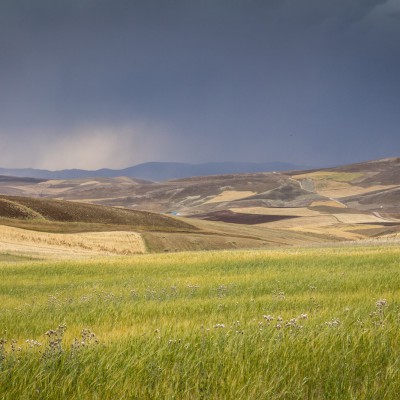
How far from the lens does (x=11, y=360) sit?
5133 millimetres

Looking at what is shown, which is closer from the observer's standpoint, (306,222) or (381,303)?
(381,303)

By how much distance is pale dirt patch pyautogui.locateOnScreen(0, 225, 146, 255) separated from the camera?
59.3 meters

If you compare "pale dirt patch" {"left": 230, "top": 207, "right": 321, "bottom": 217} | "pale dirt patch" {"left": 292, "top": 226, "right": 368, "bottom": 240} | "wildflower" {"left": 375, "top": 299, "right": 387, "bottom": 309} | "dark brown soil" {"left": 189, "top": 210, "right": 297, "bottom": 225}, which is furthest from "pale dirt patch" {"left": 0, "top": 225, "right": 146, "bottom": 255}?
"pale dirt patch" {"left": 230, "top": 207, "right": 321, "bottom": 217}

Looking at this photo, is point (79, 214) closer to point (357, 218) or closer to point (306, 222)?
point (306, 222)

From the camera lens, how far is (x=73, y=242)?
63.2 m

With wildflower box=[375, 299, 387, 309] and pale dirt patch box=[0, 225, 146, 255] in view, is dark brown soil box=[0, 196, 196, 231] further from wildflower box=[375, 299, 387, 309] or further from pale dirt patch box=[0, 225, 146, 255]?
wildflower box=[375, 299, 387, 309]

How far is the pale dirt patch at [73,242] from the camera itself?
59.3 metres

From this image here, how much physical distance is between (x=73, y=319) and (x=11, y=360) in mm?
4925

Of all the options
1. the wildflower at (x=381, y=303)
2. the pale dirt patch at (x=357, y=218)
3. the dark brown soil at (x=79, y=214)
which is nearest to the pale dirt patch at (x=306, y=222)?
the pale dirt patch at (x=357, y=218)

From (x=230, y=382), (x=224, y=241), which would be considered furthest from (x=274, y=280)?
(x=224, y=241)

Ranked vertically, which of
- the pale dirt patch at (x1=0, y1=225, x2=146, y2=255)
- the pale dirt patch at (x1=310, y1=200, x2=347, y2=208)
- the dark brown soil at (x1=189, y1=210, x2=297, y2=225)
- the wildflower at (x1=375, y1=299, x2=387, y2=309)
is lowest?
the dark brown soil at (x1=189, y1=210, x2=297, y2=225)

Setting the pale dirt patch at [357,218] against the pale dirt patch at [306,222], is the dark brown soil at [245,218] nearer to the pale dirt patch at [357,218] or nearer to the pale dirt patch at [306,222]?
the pale dirt patch at [306,222]

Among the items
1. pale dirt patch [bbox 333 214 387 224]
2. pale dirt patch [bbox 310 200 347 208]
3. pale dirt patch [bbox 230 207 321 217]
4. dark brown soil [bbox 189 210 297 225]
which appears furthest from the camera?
pale dirt patch [bbox 310 200 347 208]

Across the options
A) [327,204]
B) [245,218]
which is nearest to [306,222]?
[245,218]
